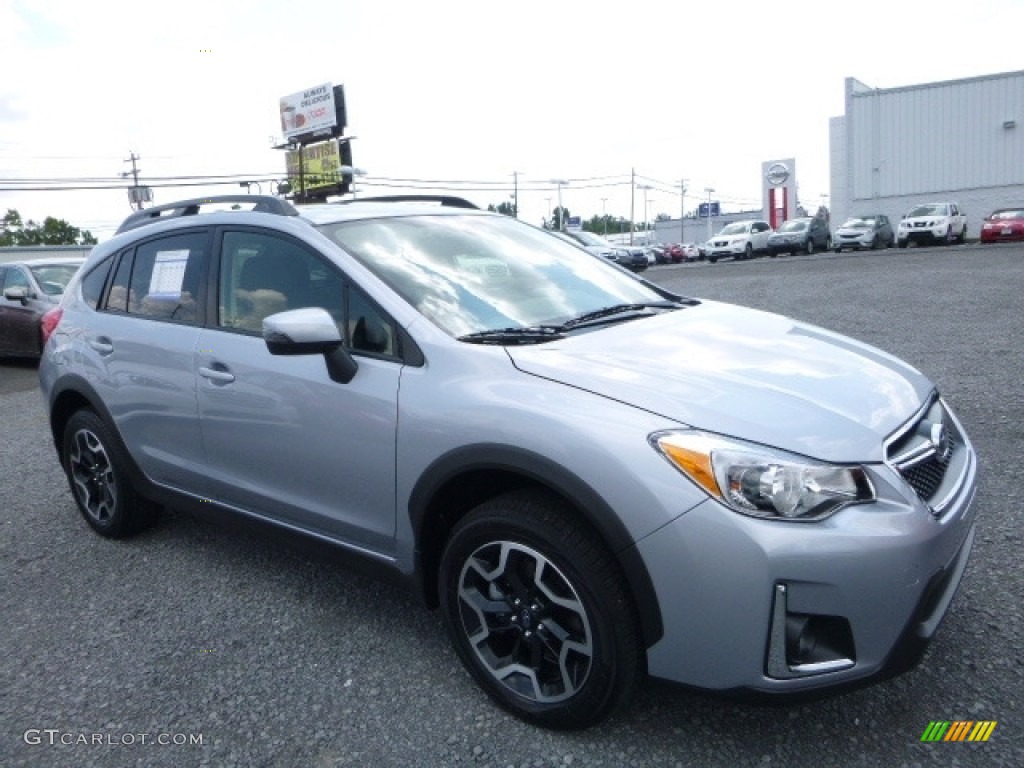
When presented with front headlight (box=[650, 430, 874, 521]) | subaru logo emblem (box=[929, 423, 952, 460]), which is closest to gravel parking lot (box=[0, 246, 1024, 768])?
front headlight (box=[650, 430, 874, 521])

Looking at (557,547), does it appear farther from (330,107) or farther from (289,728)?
(330,107)

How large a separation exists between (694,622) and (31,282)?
1161 centimetres

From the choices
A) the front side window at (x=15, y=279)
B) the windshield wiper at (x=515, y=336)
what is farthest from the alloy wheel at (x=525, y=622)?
the front side window at (x=15, y=279)

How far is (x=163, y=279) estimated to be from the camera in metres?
3.99

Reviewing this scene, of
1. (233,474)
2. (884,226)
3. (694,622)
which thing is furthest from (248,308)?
(884,226)

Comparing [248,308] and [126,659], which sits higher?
[248,308]

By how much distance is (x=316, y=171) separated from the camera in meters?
53.4

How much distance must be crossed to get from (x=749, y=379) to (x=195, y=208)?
2.87 meters

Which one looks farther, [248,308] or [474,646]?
[248,308]

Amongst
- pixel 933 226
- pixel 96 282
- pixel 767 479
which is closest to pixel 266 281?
pixel 96 282

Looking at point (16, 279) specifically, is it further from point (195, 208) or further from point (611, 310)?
point (611, 310)

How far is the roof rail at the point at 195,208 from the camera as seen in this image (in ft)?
11.6

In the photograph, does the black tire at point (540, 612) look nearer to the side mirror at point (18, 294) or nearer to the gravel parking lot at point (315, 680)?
the gravel parking lot at point (315, 680)

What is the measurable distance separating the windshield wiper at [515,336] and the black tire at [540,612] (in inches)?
21.6
